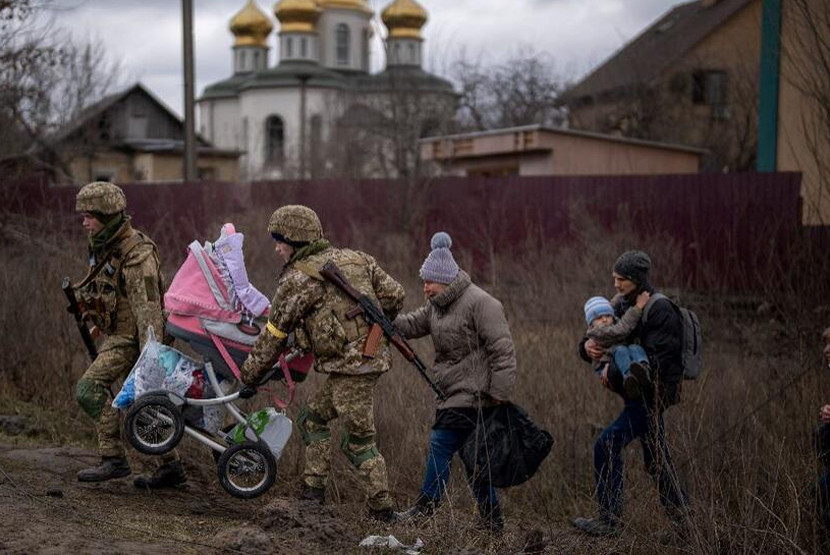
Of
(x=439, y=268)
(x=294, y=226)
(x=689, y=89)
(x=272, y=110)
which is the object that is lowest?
(x=439, y=268)

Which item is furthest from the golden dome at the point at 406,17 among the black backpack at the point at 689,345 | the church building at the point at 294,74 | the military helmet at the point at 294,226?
the military helmet at the point at 294,226

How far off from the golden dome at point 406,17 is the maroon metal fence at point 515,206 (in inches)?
2039

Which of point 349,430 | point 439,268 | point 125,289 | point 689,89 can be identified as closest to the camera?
point 349,430

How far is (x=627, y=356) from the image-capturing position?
7496 mm

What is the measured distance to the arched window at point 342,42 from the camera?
7700cm

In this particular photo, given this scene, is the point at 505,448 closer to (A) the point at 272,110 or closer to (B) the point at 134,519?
(B) the point at 134,519

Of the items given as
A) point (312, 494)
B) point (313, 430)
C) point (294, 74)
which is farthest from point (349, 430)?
point (294, 74)

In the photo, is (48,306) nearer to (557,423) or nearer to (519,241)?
(557,423)

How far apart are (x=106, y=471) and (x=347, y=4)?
7178 centimetres

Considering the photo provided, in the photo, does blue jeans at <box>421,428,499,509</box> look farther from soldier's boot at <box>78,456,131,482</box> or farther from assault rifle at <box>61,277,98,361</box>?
assault rifle at <box>61,277,98,361</box>

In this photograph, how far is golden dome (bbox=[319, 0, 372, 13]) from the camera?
76.5 m

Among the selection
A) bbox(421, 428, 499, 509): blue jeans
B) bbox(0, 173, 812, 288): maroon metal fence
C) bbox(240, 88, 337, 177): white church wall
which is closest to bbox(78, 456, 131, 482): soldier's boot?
bbox(421, 428, 499, 509): blue jeans

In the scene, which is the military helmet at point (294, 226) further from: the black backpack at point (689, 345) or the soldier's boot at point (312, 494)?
the black backpack at point (689, 345)

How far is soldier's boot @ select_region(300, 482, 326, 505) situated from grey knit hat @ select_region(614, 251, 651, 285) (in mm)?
2262
